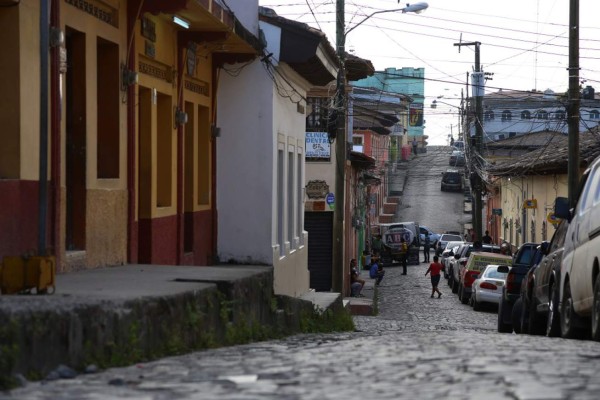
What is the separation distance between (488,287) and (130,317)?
25.7 m

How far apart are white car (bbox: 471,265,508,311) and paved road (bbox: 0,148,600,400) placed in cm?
2304

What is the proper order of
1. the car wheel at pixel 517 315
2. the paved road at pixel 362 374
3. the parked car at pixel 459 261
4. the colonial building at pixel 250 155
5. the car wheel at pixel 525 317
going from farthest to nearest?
1. the parked car at pixel 459 261
2. the colonial building at pixel 250 155
3. the car wheel at pixel 517 315
4. the car wheel at pixel 525 317
5. the paved road at pixel 362 374

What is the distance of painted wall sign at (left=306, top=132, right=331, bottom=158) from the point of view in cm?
3941

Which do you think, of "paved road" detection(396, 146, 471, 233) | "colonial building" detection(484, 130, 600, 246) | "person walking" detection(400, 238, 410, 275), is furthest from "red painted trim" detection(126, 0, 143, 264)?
"paved road" detection(396, 146, 471, 233)

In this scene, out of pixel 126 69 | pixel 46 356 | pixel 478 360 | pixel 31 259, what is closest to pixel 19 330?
pixel 46 356

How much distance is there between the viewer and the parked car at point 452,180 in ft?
342

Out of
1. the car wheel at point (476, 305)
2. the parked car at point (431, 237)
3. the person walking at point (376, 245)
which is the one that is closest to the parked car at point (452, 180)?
the parked car at point (431, 237)

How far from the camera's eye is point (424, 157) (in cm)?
12312

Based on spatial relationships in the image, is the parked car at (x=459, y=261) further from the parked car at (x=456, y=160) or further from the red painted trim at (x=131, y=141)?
the parked car at (x=456, y=160)

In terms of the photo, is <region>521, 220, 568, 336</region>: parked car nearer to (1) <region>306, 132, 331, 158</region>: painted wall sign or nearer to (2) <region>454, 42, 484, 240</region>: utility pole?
(1) <region>306, 132, 331, 158</region>: painted wall sign

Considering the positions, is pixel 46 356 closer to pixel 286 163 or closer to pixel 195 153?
pixel 195 153

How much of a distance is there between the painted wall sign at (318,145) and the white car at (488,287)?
7463 mm

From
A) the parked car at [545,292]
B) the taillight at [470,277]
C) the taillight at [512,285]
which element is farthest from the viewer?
the taillight at [470,277]

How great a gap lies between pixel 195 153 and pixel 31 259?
34.7 feet
